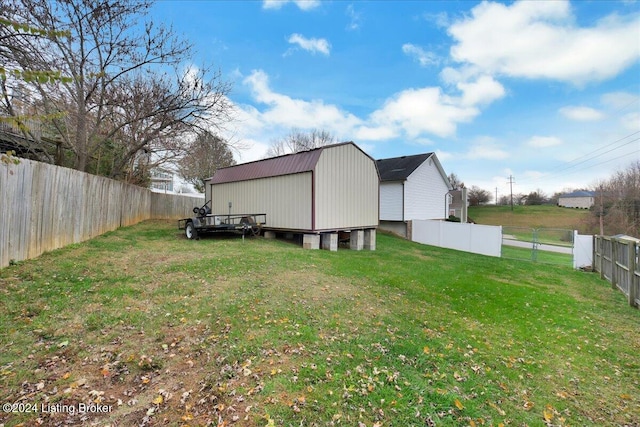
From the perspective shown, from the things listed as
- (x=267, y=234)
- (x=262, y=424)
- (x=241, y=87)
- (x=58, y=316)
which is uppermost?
(x=241, y=87)

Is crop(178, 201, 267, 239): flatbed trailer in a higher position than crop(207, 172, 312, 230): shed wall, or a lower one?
lower

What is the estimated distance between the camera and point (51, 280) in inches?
210

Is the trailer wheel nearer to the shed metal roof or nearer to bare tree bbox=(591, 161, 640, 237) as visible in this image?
the shed metal roof

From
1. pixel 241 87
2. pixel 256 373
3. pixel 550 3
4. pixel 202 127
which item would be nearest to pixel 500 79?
pixel 550 3

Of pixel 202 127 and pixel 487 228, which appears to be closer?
pixel 202 127

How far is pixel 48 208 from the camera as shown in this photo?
23.0ft

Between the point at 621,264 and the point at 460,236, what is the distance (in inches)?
384

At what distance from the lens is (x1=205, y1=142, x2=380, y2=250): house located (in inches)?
425

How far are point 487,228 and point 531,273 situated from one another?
6.07 meters

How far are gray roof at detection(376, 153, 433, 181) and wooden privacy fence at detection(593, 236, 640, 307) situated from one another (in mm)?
10927

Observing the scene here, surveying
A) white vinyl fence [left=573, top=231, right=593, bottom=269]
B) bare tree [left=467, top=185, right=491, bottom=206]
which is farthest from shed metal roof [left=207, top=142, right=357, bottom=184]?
bare tree [left=467, top=185, right=491, bottom=206]

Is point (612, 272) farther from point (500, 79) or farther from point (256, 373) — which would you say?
point (256, 373)

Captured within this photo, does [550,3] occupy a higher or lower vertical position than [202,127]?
higher

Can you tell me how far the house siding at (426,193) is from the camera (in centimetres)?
2020
